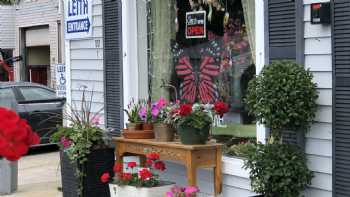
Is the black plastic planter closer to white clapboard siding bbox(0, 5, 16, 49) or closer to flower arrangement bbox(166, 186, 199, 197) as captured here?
flower arrangement bbox(166, 186, 199, 197)

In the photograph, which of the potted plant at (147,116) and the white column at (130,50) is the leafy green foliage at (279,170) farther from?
the white column at (130,50)

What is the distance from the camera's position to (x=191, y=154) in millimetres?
5270

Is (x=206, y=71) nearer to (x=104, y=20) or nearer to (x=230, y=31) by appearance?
(x=230, y=31)

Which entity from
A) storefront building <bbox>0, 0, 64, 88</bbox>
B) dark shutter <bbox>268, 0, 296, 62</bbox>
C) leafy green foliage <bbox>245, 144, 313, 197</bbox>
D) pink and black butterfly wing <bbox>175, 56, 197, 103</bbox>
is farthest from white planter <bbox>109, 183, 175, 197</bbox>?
storefront building <bbox>0, 0, 64, 88</bbox>

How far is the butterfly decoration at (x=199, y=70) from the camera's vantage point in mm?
6012

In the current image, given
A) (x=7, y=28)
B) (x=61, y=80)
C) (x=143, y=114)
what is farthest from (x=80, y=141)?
(x=7, y=28)

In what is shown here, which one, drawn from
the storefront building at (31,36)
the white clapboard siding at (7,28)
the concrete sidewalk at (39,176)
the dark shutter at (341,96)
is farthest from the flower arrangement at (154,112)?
the white clapboard siding at (7,28)

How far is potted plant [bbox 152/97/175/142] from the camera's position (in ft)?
18.7

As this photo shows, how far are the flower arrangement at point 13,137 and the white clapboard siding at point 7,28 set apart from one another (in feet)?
64.3

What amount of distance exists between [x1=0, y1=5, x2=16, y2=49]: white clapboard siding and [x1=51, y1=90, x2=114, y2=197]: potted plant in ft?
49.7

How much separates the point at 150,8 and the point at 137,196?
2244mm

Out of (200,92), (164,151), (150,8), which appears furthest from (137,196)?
(150,8)

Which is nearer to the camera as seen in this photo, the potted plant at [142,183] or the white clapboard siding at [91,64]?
the potted plant at [142,183]

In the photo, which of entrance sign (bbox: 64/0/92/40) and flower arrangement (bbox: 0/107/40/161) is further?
entrance sign (bbox: 64/0/92/40)
